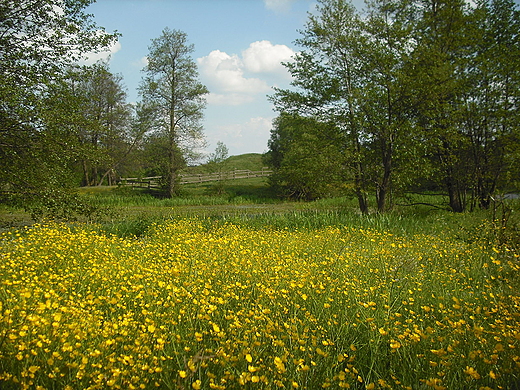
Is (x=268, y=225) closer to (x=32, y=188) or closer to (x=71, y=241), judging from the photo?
(x=71, y=241)

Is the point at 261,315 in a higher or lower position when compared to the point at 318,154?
lower

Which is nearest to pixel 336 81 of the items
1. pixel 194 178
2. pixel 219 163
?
pixel 219 163

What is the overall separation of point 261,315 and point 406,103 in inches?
390

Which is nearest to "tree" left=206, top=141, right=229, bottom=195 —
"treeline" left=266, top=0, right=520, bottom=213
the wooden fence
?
the wooden fence

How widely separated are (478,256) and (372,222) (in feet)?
10.6

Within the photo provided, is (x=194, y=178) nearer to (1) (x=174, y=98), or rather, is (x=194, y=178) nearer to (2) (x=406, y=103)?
(1) (x=174, y=98)

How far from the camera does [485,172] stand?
1227 centimetres

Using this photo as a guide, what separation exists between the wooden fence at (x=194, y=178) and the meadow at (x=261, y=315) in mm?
19971

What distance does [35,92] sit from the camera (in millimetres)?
8250

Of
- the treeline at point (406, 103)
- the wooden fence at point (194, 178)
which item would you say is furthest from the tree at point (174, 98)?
the treeline at point (406, 103)

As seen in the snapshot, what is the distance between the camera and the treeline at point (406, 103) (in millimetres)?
10883

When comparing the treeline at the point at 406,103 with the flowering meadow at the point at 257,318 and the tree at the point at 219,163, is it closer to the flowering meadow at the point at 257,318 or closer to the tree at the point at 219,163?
the flowering meadow at the point at 257,318

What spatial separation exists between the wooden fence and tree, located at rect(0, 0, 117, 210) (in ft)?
52.7

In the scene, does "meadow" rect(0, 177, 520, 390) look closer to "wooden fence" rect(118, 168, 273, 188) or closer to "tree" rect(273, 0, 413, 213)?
"tree" rect(273, 0, 413, 213)
